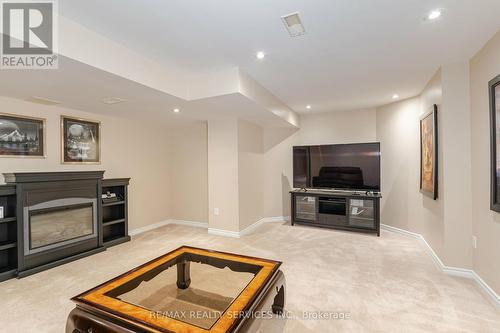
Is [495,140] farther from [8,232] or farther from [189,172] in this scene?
[8,232]

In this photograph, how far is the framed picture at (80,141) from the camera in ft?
11.9

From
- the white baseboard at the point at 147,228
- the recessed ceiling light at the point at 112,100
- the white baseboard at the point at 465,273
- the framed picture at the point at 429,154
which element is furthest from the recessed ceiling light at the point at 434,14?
the white baseboard at the point at 147,228

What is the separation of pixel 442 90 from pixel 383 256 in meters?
2.31

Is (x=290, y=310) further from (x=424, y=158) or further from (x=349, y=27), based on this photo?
(x=424, y=158)

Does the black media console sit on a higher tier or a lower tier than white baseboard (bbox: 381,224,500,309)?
higher

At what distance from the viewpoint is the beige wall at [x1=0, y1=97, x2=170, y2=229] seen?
3.25 metres

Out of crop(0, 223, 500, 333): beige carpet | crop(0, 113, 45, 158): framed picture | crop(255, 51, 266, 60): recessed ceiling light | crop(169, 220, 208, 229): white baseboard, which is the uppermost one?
crop(255, 51, 266, 60): recessed ceiling light

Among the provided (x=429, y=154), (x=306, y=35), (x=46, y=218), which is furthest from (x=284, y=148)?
(x=46, y=218)

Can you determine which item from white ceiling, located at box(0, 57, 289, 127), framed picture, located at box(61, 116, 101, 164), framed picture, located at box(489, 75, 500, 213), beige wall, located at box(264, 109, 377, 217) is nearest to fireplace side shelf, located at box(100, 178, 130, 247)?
framed picture, located at box(61, 116, 101, 164)

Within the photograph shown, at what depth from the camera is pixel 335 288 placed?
247cm

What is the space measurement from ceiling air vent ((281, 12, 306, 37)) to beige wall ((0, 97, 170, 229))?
141 inches

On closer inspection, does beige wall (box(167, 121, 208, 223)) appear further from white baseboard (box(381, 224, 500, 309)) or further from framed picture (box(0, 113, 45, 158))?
white baseboard (box(381, 224, 500, 309))

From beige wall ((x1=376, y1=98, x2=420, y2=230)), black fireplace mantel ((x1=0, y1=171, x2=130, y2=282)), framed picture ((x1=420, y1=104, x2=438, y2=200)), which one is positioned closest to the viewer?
black fireplace mantel ((x1=0, y1=171, x2=130, y2=282))

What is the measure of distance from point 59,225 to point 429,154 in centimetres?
533
